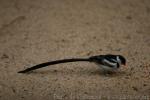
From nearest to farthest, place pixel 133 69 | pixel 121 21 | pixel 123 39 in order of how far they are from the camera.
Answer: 1. pixel 133 69
2. pixel 123 39
3. pixel 121 21

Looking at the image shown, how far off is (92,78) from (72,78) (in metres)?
0.23

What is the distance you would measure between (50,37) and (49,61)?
2.58 ft

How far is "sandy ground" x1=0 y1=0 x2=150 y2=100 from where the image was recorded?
3.74 metres

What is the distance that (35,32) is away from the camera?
5.36m

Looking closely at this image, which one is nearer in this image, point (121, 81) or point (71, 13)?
point (121, 81)

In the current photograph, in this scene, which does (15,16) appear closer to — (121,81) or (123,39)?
(123,39)

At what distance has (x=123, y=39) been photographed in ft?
16.8

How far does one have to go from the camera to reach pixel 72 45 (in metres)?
4.92

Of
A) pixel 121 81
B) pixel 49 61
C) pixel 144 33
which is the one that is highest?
pixel 144 33

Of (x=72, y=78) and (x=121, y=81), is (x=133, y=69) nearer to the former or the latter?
(x=121, y=81)

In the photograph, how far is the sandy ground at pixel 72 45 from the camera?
3.74 metres

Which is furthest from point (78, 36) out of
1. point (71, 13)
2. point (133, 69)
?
point (133, 69)

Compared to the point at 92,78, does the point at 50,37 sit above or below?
above

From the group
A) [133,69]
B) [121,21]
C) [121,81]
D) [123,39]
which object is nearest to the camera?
[121,81]
